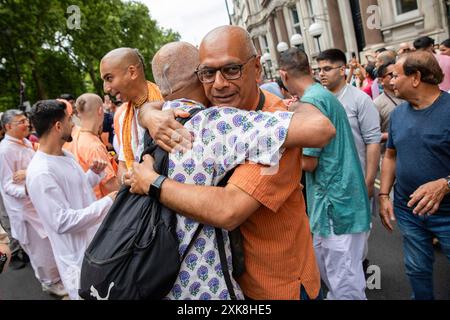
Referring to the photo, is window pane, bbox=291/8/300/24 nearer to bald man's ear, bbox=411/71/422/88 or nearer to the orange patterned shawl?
bald man's ear, bbox=411/71/422/88

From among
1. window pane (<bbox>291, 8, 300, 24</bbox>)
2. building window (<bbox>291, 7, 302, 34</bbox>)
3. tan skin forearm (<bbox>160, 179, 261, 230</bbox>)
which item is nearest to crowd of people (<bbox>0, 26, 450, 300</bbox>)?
tan skin forearm (<bbox>160, 179, 261, 230</bbox>)

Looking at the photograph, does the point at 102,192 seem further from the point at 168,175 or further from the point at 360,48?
the point at 360,48

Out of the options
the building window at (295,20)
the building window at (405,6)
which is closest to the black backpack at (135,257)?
the building window at (405,6)

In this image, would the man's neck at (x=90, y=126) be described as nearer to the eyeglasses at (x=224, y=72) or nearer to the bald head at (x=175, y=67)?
the bald head at (x=175, y=67)

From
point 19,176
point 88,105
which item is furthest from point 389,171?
point 19,176

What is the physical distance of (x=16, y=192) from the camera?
16.0 feet

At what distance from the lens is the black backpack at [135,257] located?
128 centimetres

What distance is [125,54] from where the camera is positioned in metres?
2.55

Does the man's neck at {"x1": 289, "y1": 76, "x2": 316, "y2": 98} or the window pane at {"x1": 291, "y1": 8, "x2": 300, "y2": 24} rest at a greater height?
the window pane at {"x1": 291, "y1": 8, "x2": 300, "y2": 24}

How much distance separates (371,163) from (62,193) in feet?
8.74

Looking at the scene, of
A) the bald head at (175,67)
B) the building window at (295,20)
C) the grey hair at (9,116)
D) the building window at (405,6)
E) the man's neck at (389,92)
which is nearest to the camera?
the bald head at (175,67)

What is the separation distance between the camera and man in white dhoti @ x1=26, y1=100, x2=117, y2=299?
304 cm

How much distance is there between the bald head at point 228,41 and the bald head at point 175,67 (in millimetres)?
84
